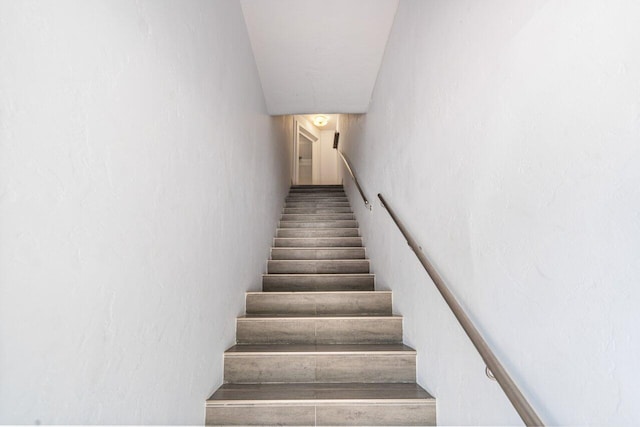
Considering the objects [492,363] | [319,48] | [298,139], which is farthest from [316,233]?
[298,139]

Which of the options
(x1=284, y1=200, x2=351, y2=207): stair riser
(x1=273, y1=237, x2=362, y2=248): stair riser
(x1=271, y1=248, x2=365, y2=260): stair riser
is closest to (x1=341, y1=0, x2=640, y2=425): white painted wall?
(x1=271, y1=248, x2=365, y2=260): stair riser

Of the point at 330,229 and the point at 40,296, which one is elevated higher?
the point at 330,229

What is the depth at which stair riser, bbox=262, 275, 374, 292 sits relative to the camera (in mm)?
2857

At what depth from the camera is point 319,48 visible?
107 inches

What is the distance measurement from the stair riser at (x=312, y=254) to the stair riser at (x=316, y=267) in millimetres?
222

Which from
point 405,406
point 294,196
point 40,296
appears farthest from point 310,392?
point 294,196

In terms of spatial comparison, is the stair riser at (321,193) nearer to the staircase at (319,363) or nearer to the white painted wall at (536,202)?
the staircase at (319,363)

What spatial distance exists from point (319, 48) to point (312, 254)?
199 cm

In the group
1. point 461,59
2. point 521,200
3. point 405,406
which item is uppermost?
point 461,59

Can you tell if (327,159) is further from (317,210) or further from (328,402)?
(328,402)

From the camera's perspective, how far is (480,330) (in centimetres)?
110

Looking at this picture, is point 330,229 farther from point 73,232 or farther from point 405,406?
point 73,232

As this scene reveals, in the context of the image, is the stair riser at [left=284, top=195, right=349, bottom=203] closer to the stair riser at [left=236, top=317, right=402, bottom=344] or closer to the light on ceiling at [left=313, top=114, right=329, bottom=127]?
the light on ceiling at [left=313, top=114, right=329, bottom=127]

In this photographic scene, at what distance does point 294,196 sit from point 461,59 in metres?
4.25
